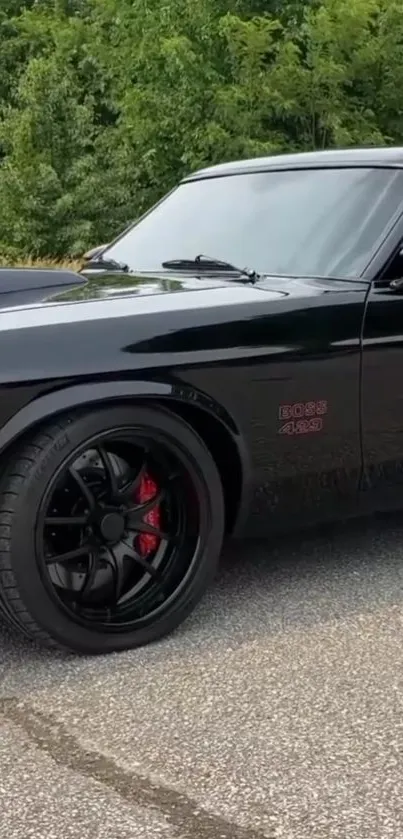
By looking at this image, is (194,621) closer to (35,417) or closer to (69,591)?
(69,591)

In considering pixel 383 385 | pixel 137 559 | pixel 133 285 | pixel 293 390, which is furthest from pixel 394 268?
pixel 137 559

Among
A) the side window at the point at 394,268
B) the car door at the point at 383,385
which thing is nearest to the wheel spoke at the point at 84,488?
the car door at the point at 383,385

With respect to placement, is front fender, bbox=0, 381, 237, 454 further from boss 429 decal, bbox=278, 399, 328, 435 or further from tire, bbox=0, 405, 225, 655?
boss 429 decal, bbox=278, 399, 328, 435

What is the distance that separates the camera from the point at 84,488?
118 inches

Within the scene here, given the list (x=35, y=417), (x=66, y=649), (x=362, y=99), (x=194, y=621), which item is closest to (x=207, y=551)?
(x=194, y=621)

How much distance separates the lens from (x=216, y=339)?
3131 mm

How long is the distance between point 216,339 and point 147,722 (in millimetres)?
1082

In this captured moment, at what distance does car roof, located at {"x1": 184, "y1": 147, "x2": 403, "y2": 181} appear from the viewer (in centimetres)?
394

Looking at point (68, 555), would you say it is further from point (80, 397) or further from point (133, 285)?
point (133, 285)

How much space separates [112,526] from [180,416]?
369 millimetres

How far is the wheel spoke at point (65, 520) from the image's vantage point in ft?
9.73

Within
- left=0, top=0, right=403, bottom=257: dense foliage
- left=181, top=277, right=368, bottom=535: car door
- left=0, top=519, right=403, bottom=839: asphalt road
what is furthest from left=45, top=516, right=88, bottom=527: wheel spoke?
left=0, top=0, right=403, bottom=257: dense foliage

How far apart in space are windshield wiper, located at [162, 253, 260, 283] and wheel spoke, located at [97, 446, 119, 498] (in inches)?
35.0

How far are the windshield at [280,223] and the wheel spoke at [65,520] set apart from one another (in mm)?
1197
